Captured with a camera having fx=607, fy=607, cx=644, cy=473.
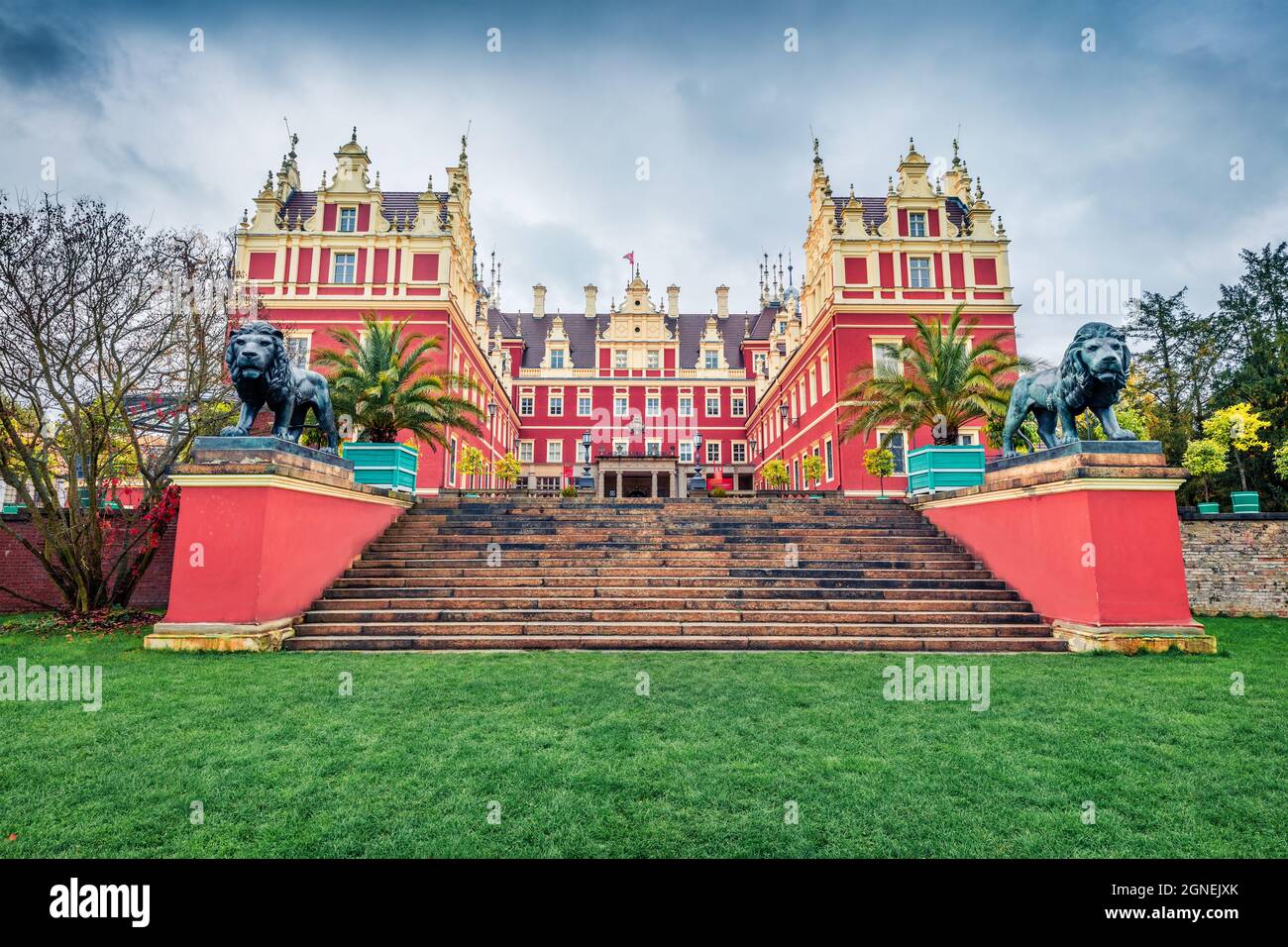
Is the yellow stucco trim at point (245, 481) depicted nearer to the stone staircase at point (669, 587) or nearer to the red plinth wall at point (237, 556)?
the red plinth wall at point (237, 556)

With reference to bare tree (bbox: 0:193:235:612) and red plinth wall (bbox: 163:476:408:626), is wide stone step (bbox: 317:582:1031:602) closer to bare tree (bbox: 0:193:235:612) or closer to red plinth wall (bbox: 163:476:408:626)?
red plinth wall (bbox: 163:476:408:626)

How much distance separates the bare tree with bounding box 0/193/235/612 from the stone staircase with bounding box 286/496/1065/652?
13.9ft

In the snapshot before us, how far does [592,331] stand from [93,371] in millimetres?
34608

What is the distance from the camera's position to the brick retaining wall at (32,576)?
11836 mm

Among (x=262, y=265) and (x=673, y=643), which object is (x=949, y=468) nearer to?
(x=673, y=643)

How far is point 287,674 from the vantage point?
238 inches

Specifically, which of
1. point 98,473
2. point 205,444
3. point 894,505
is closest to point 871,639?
point 894,505

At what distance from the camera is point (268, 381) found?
7.96 meters

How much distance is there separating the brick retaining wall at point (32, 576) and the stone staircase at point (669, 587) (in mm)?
4613

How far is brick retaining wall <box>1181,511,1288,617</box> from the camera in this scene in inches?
500

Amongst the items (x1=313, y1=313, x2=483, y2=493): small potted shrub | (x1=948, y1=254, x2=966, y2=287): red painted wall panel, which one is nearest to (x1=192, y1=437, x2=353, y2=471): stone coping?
(x1=313, y1=313, x2=483, y2=493): small potted shrub

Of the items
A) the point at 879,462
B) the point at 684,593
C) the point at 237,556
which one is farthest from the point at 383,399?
the point at 879,462

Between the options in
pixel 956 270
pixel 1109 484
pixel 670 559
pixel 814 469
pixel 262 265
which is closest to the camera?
pixel 1109 484

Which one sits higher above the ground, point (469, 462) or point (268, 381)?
point (469, 462)
